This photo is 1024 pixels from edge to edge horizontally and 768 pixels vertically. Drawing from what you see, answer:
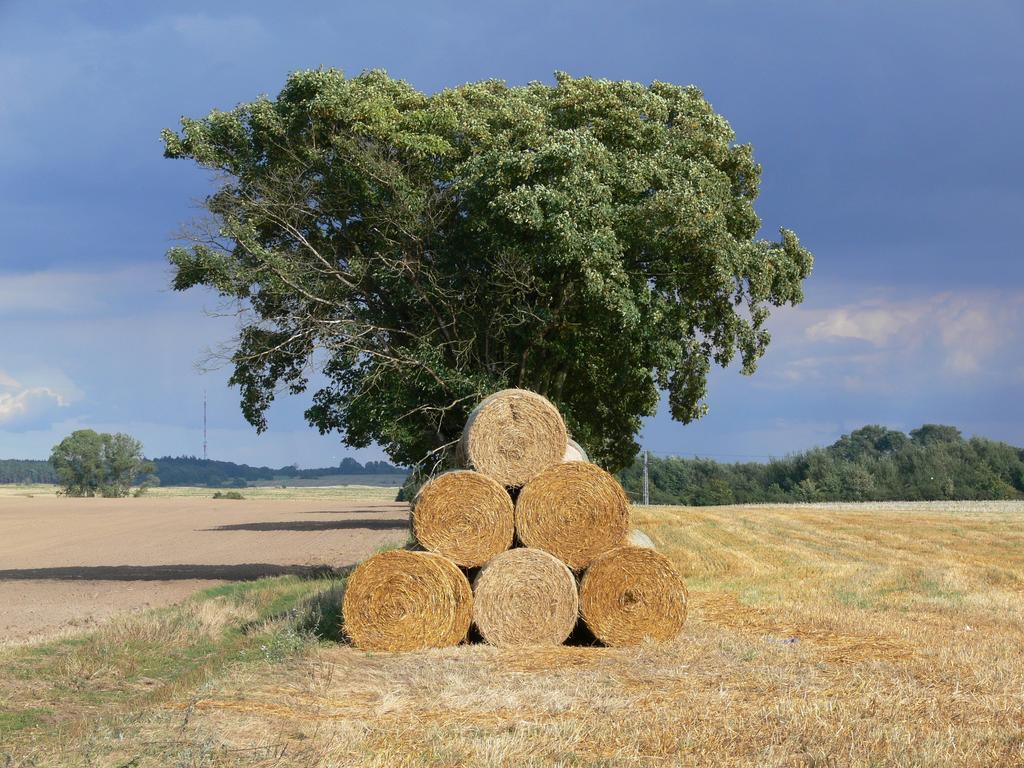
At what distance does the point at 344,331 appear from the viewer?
20.0 m

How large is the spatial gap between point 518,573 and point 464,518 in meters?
0.90

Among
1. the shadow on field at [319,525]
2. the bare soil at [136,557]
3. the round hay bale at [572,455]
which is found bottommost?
the shadow on field at [319,525]

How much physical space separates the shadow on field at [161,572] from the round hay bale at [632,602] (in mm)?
11495

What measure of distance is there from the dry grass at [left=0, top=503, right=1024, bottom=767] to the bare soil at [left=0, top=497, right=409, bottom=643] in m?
6.86

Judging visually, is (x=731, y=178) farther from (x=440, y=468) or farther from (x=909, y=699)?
(x=909, y=699)

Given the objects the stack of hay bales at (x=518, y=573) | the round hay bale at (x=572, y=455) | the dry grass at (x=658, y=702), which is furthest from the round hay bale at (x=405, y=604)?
the round hay bale at (x=572, y=455)

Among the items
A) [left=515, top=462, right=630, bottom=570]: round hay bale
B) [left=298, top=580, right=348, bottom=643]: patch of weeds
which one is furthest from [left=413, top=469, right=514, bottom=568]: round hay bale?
[left=298, top=580, right=348, bottom=643]: patch of weeds

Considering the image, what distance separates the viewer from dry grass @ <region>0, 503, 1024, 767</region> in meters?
6.64

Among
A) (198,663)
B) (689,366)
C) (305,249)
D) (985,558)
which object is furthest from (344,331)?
(985,558)

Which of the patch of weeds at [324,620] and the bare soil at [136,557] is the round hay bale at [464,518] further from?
the bare soil at [136,557]

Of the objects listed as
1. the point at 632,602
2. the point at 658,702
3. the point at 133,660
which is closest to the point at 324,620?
the point at 133,660

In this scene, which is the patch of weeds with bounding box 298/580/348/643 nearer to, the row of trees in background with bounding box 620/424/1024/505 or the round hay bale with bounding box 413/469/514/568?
the round hay bale with bounding box 413/469/514/568

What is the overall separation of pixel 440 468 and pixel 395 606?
9.51 metres

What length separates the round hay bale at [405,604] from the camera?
11.3m
